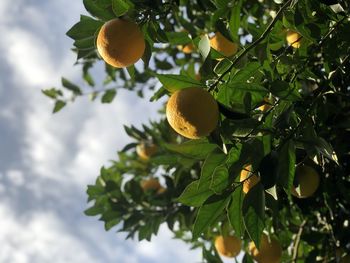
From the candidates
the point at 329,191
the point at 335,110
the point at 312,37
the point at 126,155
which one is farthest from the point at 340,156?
the point at 126,155

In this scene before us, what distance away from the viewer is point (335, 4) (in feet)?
6.47

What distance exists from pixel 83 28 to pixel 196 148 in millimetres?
728

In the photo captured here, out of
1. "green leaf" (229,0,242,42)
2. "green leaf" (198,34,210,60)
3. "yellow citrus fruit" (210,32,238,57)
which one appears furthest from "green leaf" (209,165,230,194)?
"yellow citrus fruit" (210,32,238,57)

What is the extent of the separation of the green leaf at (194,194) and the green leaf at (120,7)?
72 centimetres

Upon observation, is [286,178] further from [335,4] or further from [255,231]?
[335,4]

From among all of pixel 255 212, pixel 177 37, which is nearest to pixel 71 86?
pixel 177 37

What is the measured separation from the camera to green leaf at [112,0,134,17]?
186 cm

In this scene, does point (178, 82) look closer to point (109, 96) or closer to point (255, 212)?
point (255, 212)

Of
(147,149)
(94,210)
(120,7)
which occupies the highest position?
(147,149)

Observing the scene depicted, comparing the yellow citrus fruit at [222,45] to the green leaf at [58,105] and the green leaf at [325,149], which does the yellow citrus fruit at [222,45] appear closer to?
the green leaf at [325,149]

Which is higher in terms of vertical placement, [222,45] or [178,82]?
[222,45]

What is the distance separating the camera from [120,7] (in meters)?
1.87

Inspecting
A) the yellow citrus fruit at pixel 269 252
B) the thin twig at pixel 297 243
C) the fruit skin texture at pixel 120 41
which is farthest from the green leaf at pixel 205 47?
the thin twig at pixel 297 243

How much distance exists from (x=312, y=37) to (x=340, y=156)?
83 cm
